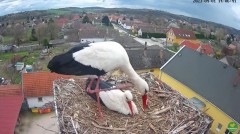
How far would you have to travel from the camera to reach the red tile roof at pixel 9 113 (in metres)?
8.91

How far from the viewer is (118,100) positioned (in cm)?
505

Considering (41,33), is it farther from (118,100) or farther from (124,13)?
(118,100)

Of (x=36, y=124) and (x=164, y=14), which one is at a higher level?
(x=164, y=14)

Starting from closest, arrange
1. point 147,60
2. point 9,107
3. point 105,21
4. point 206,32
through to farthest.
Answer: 1. point 9,107
2. point 147,60
3. point 206,32
4. point 105,21

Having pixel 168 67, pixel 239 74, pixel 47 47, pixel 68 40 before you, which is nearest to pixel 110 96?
pixel 239 74

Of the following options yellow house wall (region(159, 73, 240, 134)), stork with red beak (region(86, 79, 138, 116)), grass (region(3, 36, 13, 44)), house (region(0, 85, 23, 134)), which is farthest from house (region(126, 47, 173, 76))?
grass (region(3, 36, 13, 44))

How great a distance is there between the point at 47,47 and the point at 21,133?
1611 centimetres

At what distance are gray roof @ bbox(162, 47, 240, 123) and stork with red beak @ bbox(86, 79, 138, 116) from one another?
6631mm

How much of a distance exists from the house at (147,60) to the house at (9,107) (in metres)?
6.50

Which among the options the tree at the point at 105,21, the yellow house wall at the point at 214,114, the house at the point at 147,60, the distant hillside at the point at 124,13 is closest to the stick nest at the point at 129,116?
the yellow house wall at the point at 214,114

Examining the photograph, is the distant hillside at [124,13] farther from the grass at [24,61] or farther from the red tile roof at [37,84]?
the red tile roof at [37,84]

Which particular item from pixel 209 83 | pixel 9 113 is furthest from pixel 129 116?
pixel 209 83

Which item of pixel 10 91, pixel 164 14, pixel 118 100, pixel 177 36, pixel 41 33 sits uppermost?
pixel 118 100

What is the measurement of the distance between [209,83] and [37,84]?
7445 mm
